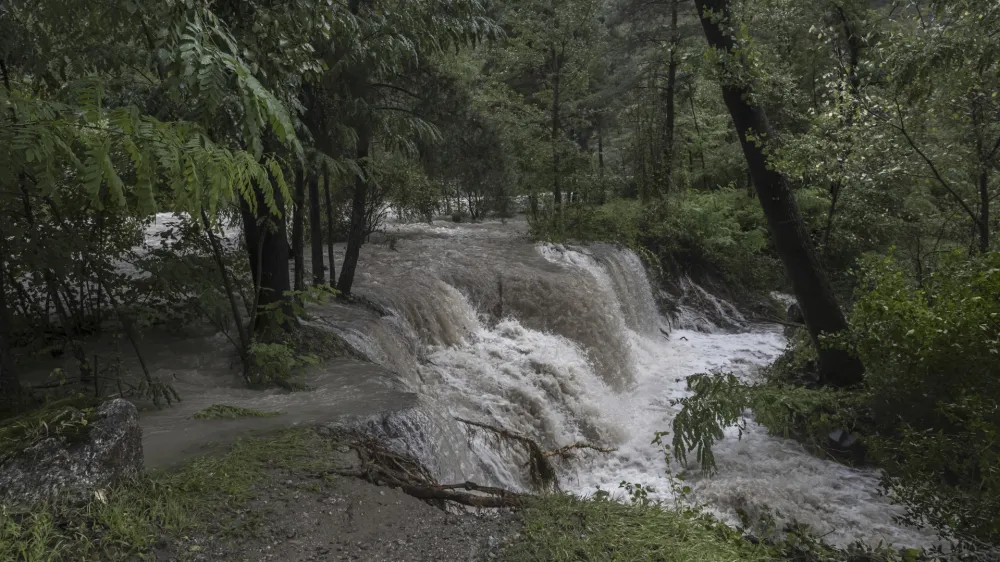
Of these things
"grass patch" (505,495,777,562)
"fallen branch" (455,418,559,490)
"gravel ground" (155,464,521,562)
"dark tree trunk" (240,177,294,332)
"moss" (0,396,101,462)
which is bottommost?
"fallen branch" (455,418,559,490)

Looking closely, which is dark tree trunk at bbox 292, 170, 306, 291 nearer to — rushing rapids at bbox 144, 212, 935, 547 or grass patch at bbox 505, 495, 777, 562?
rushing rapids at bbox 144, 212, 935, 547

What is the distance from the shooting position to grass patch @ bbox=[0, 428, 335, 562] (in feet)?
8.57

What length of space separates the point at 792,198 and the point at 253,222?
6351 millimetres

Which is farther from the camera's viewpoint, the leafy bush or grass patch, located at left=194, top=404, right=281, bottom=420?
grass patch, located at left=194, top=404, right=281, bottom=420

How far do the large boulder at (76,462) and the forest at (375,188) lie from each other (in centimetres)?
13

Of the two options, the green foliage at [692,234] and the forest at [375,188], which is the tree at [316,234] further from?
the green foliage at [692,234]

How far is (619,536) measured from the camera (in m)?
3.35

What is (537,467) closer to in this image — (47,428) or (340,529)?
(340,529)

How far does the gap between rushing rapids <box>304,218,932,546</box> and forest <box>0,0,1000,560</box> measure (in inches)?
16.7

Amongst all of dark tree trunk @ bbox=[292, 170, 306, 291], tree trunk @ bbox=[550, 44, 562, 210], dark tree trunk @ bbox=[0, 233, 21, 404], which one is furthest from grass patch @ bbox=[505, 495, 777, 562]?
tree trunk @ bbox=[550, 44, 562, 210]

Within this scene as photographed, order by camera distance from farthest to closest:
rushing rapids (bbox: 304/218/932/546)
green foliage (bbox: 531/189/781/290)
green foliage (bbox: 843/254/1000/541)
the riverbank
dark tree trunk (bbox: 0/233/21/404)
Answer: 1. green foliage (bbox: 531/189/781/290)
2. rushing rapids (bbox: 304/218/932/546)
3. green foliage (bbox: 843/254/1000/541)
4. dark tree trunk (bbox: 0/233/21/404)
5. the riverbank

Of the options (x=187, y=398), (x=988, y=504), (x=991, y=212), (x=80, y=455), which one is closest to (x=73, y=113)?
(x=80, y=455)

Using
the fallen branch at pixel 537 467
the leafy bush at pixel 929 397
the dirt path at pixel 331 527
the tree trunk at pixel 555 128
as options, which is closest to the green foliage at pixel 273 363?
the fallen branch at pixel 537 467

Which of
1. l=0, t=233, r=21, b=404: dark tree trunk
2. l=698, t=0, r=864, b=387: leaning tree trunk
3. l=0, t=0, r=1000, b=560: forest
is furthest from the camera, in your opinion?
l=698, t=0, r=864, b=387: leaning tree trunk
